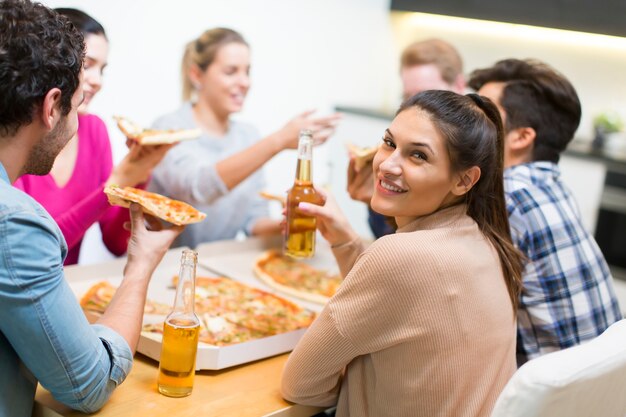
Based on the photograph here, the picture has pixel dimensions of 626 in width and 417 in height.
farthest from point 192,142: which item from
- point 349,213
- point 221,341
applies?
point 349,213

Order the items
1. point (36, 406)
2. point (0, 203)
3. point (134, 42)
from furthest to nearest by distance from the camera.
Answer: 1. point (134, 42)
2. point (36, 406)
3. point (0, 203)

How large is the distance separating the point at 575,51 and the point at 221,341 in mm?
4184

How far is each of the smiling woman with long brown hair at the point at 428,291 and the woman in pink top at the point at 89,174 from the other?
0.85 m

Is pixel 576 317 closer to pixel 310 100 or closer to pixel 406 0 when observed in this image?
pixel 310 100

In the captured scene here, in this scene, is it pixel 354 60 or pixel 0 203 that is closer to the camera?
pixel 0 203

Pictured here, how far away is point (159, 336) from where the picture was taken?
1.77 m

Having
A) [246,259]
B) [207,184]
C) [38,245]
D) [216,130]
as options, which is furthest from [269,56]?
[38,245]

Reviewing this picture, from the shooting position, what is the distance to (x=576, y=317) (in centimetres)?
214

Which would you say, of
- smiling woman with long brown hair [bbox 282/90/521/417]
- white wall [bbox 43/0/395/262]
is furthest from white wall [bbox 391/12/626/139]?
smiling woman with long brown hair [bbox 282/90/521/417]

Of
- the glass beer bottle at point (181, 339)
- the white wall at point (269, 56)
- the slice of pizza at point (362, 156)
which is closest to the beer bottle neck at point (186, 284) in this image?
the glass beer bottle at point (181, 339)

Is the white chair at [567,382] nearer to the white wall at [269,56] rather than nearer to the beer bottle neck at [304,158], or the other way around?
the beer bottle neck at [304,158]

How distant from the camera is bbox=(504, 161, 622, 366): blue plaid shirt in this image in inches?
83.4

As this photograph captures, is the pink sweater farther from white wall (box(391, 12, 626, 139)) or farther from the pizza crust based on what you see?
white wall (box(391, 12, 626, 139))

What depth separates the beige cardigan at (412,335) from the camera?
1.55 m
